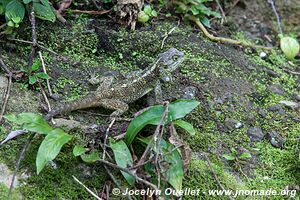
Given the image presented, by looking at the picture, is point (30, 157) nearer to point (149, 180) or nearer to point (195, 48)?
point (149, 180)

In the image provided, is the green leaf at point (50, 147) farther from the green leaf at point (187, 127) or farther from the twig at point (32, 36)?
the twig at point (32, 36)

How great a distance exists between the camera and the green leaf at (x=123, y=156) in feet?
13.5

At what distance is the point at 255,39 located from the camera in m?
7.45

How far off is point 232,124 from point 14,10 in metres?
2.91

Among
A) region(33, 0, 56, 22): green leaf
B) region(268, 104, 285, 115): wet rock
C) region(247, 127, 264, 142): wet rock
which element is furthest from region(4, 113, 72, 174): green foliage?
region(268, 104, 285, 115): wet rock

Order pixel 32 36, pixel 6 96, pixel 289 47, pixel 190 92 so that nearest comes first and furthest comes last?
pixel 6 96
pixel 32 36
pixel 190 92
pixel 289 47

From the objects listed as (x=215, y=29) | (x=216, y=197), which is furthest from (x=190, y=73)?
(x=216, y=197)

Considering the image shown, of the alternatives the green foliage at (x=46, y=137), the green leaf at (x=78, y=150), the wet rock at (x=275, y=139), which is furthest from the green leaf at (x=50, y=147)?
the wet rock at (x=275, y=139)

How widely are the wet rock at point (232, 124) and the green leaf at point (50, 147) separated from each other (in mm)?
2043

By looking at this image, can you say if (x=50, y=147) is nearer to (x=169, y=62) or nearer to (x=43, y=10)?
(x=169, y=62)

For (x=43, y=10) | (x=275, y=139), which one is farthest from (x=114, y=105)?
(x=275, y=139)

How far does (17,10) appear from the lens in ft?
17.2

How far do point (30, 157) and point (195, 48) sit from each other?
3109mm

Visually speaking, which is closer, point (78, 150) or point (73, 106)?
point (78, 150)
